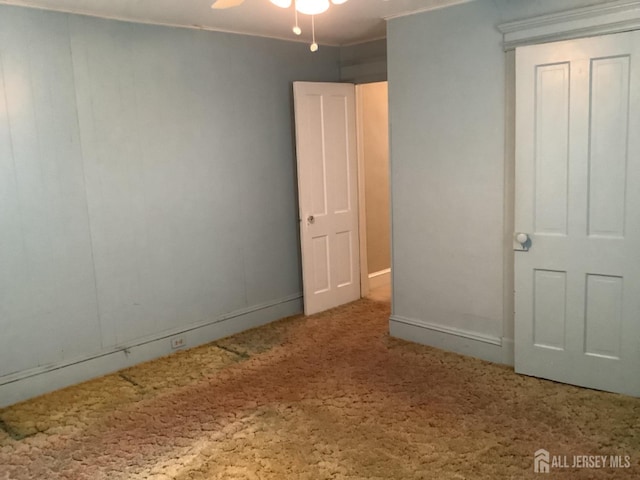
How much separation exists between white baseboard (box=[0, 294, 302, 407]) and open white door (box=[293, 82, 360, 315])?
0.35 m

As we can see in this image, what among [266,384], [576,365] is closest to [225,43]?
[266,384]

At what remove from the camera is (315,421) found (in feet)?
10.4

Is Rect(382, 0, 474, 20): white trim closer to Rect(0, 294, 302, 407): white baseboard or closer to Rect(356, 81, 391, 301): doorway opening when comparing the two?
Rect(356, 81, 391, 301): doorway opening

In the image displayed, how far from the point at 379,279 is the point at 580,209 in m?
2.94

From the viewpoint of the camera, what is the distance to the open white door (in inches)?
193

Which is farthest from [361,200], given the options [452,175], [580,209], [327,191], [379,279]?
[580,209]

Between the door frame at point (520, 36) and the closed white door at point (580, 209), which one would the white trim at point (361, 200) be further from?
the closed white door at point (580, 209)

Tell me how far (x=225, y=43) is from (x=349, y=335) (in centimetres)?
254

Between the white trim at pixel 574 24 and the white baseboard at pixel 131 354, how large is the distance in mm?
2852

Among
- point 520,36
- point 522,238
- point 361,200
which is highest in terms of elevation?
point 520,36

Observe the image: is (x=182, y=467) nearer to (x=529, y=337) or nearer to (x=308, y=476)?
(x=308, y=476)

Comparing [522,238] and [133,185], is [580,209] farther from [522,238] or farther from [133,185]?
[133,185]

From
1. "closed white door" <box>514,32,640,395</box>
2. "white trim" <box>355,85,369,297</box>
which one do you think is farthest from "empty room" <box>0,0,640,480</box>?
"white trim" <box>355,85,369,297</box>

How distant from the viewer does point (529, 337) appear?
142 inches
